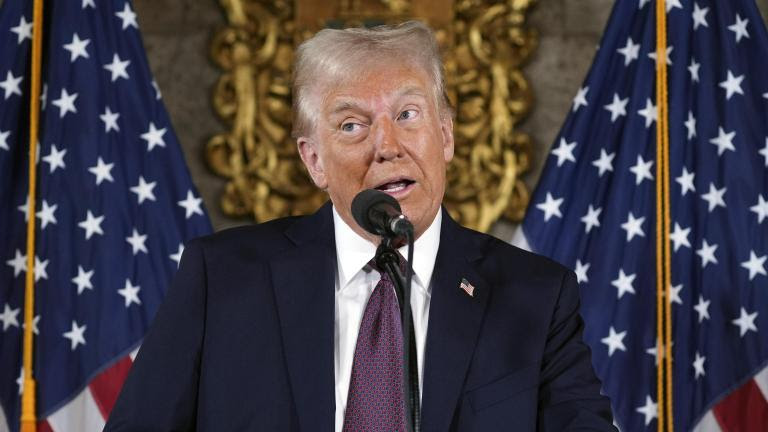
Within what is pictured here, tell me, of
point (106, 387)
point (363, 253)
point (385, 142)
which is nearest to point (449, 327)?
point (363, 253)

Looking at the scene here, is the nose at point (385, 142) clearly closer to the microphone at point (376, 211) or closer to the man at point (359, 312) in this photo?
the man at point (359, 312)

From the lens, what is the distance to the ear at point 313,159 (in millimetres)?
2223

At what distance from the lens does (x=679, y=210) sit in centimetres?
383

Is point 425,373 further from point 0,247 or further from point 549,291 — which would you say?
point 0,247

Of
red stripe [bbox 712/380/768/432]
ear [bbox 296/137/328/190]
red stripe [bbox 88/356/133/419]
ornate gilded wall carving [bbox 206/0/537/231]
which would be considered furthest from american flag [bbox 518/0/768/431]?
ear [bbox 296/137/328/190]

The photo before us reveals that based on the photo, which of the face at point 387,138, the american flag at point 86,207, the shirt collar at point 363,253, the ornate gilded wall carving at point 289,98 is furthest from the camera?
the ornate gilded wall carving at point 289,98

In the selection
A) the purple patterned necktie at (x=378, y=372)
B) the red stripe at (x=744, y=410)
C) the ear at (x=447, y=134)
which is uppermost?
the red stripe at (x=744, y=410)

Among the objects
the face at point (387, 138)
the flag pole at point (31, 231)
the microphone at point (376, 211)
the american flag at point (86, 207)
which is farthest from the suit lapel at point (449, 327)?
the flag pole at point (31, 231)

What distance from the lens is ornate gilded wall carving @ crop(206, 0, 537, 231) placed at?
3961 millimetres

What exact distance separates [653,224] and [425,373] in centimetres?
203

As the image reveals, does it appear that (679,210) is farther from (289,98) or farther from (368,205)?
(368,205)

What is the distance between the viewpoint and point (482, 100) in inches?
157

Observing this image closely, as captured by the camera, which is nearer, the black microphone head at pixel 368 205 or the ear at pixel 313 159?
the black microphone head at pixel 368 205

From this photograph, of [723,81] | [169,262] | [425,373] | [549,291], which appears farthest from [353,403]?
[723,81]
